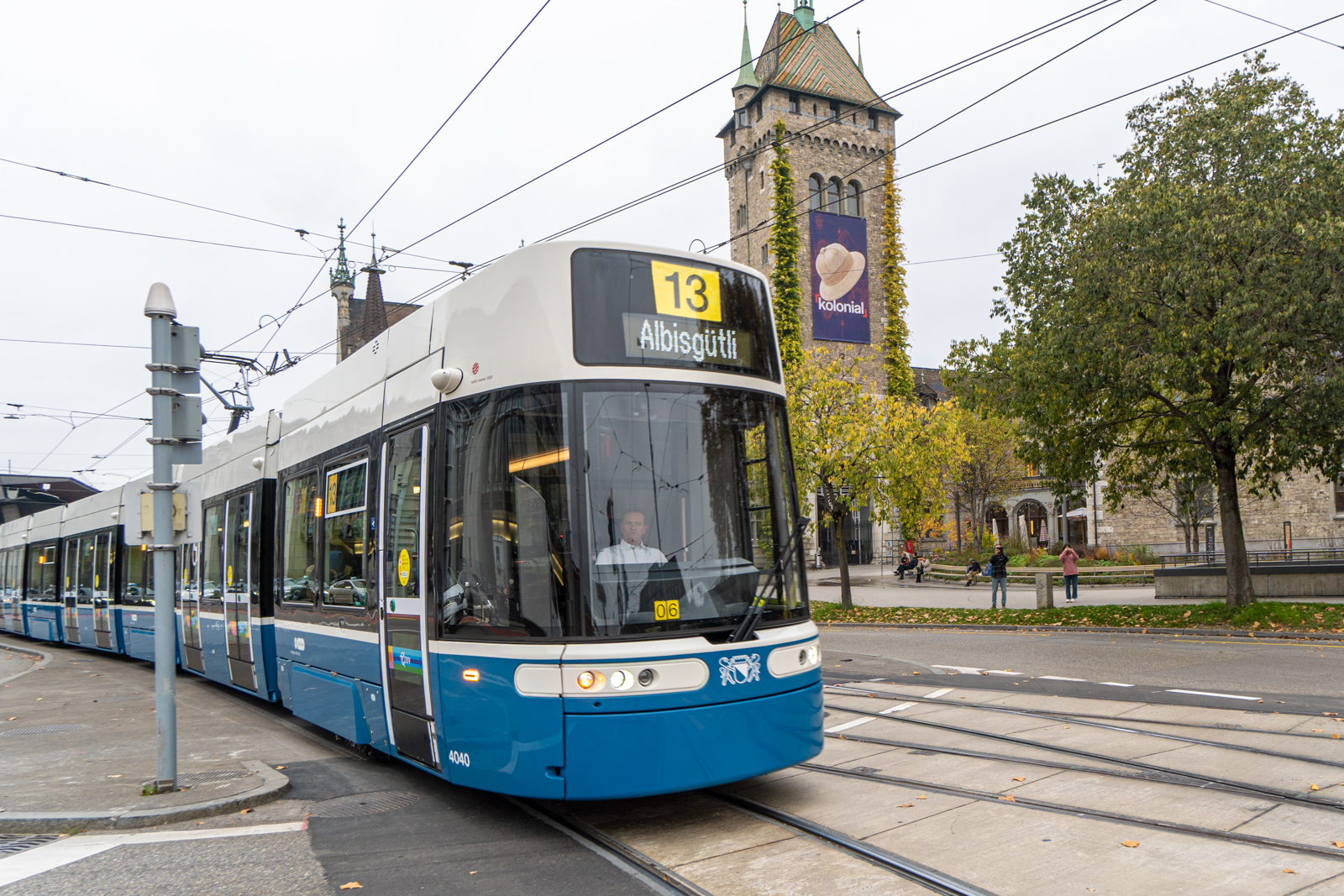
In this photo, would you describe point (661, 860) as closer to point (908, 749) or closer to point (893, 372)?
point (908, 749)

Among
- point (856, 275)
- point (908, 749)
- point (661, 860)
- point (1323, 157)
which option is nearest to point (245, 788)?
point (661, 860)

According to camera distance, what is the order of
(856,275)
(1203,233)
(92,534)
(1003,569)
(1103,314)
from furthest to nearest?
(856,275) → (1003,569) → (92,534) → (1103,314) → (1203,233)

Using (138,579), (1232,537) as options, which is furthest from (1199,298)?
(138,579)

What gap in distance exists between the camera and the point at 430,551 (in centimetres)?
628

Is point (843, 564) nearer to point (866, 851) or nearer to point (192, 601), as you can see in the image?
point (192, 601)

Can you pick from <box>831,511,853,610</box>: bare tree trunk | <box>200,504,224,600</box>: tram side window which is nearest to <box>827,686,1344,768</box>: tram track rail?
<box>200,504,224,600</box>: tram side window

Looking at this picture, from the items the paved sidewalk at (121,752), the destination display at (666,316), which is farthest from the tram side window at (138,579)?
the destination display at (666,316)

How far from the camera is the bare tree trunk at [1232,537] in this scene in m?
18.6

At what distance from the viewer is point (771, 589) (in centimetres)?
584

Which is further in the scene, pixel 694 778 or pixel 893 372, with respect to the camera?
pixel 893 372

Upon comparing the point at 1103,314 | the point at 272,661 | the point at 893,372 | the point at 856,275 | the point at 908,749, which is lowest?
the point at 908,749

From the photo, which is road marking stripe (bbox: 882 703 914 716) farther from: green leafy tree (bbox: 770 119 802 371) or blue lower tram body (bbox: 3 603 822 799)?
green leafy tree (bbox: 770 119 802 371)

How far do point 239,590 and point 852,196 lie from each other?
5799cm

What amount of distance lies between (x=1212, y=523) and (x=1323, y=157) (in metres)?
31.3
